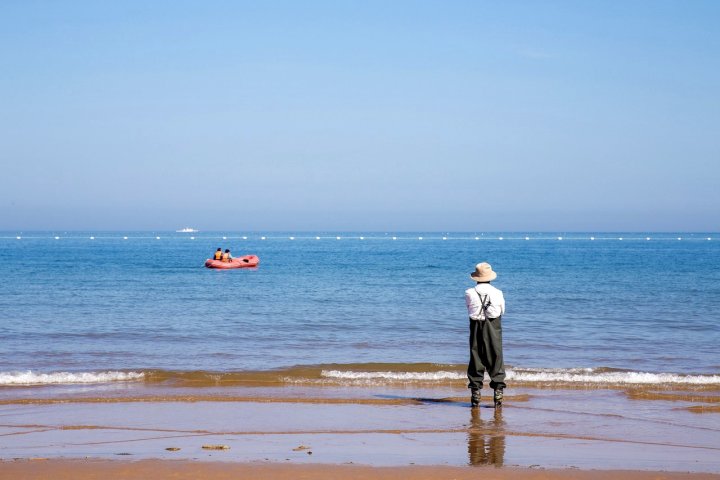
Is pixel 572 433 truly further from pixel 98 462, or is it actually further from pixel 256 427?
pixel 98 462

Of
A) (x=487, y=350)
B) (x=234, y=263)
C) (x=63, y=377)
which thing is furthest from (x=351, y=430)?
(x=234, y=263)

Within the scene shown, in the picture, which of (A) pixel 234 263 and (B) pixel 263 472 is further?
(A) pixel 234 263

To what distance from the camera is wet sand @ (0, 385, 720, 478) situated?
24.5 feet

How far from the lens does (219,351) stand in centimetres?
1672

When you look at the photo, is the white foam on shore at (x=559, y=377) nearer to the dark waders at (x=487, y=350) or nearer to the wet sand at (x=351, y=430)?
the wet sand at (x=351, y=430)

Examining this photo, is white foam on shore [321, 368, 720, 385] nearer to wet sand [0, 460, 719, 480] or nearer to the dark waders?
the dark waders

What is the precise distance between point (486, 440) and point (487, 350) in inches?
69.8

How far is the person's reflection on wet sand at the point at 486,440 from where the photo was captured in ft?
25.3

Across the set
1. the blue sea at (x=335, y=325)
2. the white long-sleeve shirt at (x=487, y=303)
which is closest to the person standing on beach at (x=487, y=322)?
the white long-sleeve shirt at (x=487, y=303)

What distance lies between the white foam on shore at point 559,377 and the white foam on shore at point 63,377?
10.7 feet

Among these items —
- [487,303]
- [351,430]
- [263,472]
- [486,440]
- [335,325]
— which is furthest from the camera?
[335,325]

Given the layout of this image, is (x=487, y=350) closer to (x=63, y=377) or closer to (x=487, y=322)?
(x=487, y=322)

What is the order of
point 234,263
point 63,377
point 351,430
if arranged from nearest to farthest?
point 351,430
point 63,377
point 234,263

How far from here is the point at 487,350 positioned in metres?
10.2
